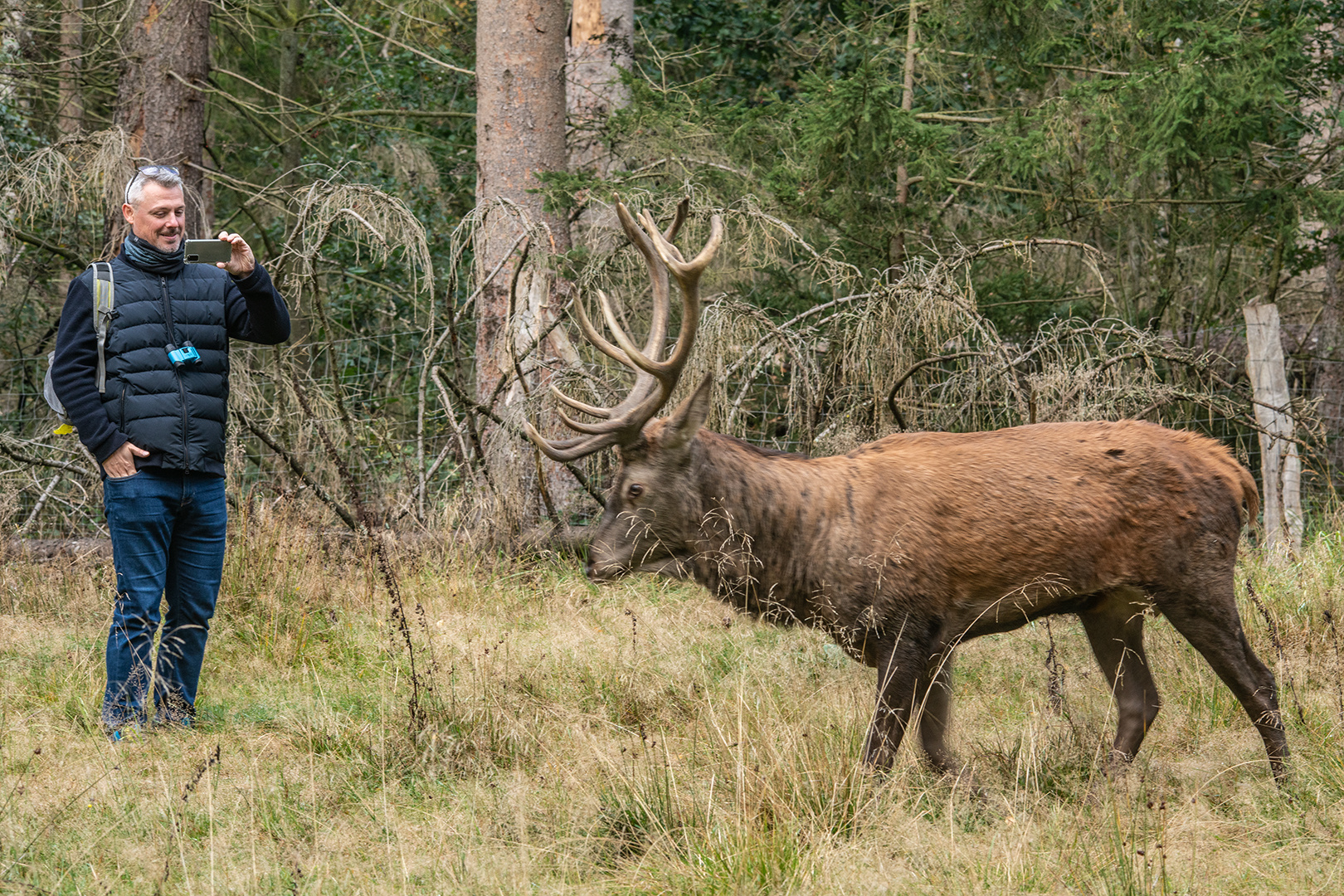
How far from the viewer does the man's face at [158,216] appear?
17.1 ft

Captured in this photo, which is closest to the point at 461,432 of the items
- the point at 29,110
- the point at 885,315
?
the point at 885,315

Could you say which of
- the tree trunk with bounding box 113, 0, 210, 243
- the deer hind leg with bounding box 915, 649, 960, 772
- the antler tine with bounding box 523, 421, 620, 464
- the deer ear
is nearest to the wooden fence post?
the deer hind leg with bounding box 915, 649, 960, 772

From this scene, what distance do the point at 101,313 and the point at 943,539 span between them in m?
3.52

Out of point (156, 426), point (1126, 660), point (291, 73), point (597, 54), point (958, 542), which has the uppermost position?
point (291, 73)

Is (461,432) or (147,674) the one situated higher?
(461,432)

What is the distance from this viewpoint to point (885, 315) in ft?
25.9

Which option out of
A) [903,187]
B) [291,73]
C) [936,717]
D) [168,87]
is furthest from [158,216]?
[291,73]

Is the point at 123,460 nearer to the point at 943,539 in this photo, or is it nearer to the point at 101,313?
the point at 101,313

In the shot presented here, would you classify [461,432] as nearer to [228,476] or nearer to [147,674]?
[228,476]

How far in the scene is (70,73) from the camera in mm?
11703

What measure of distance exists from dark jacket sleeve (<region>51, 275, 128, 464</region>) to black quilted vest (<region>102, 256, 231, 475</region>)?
0.07m

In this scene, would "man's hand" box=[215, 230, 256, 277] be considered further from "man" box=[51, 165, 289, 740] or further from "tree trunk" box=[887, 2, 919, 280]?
"tree trunk" box=[887, 2, 919, 280]

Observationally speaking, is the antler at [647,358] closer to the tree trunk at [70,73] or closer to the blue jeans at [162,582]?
the blue jeans at [162,582]

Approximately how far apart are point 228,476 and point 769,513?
423 centimetres
